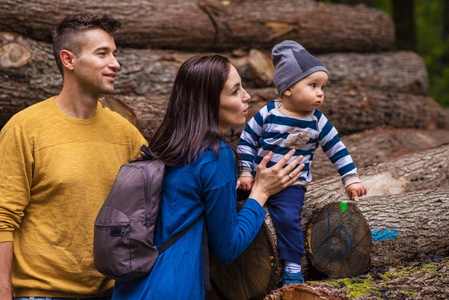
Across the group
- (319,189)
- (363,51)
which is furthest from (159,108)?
(363,51)

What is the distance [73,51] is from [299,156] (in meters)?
1.73

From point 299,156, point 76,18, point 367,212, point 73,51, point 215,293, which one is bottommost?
point 215,293

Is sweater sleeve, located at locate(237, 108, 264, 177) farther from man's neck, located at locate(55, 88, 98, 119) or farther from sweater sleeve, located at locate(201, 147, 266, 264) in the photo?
man's neck, located at locate(55, 88, 98, 119)

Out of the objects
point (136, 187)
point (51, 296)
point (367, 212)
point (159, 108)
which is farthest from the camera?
point (159, 108)

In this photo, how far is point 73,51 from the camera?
2.93m

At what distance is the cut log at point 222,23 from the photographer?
4.86 metres

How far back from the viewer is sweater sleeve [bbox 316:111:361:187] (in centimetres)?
317

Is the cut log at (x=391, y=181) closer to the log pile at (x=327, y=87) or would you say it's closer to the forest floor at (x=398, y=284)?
the log pile at (x=327, y=87)

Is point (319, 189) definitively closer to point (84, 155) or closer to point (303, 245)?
point (303, 245)

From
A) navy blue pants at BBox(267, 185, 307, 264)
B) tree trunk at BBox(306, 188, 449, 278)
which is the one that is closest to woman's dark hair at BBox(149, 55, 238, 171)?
navy blue pants at BBox(267, 185, 307, 264)

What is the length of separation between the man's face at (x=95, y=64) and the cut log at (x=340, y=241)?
5.91 ft

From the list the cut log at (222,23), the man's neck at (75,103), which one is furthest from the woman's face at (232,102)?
the cut log at (222,23)

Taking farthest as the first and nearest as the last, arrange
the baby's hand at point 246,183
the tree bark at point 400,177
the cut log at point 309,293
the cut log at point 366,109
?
1. the cut log at point 366,109
2. the tree bark at point 400,177
3. the baby's hand at point 246,183
4. the cut log at point 309,293

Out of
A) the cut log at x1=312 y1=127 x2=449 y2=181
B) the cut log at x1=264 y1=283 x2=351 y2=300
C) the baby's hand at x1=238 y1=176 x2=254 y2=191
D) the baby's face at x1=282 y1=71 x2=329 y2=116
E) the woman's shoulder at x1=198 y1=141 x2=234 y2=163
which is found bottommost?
the cut log at x1=312 y1=127 x2=449 y2=181
